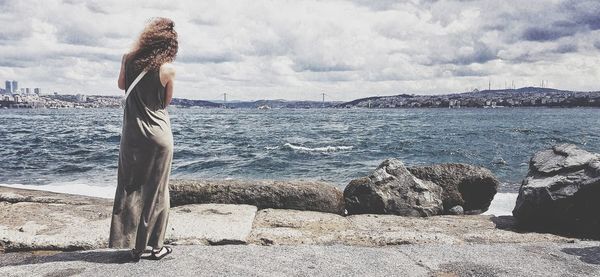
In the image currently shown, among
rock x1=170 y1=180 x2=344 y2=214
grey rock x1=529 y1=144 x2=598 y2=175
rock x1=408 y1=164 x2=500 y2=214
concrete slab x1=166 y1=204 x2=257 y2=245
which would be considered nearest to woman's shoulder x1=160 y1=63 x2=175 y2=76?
concrete slab x1=166 y1=204 x2=257 y2=245

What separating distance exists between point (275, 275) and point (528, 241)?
3045mm

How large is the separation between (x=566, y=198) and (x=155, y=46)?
16.3 feet

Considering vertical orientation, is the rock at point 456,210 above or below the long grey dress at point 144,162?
below

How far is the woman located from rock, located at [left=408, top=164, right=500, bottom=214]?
5.85 metres

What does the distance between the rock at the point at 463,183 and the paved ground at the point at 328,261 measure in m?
4.17

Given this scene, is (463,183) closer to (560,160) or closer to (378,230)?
(560,160)

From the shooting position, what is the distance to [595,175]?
5602mm

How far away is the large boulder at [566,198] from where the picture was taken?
5.48m

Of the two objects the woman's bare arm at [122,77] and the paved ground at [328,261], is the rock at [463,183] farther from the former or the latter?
the woman's bare arm at [122,77]

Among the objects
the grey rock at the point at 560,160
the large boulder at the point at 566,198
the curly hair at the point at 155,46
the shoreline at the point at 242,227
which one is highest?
the curly hair at the point at 155,46

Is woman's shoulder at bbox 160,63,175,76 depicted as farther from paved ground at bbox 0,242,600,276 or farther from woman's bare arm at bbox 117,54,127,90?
paved ground at bbox 0,242,600,276

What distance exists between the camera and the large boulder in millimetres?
5484

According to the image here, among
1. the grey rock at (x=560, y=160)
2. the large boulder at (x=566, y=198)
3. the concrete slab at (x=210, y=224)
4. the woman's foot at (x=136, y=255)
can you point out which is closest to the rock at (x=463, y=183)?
the grey rock at (x=560, y=160)

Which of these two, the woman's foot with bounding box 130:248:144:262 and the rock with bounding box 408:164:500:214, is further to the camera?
the rock with bounding box 408:164:500:214
